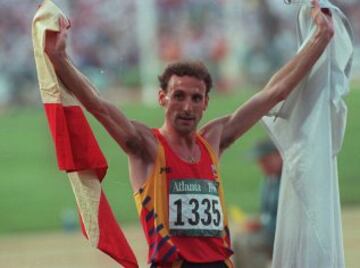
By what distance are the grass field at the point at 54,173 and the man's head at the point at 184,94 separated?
10672mm

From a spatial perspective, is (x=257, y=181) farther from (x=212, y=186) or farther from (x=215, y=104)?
(x=212, y=186)

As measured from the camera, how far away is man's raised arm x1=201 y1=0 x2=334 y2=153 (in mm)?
5734

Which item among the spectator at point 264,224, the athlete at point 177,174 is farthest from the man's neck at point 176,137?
the spectator at point 264,224

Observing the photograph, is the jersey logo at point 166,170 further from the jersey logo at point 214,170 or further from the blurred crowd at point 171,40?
the blurred crowd at point 171,40

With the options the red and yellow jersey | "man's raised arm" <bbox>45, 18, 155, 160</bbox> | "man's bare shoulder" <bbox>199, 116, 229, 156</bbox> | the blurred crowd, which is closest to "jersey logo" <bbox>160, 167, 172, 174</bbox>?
the red and yellow jersey

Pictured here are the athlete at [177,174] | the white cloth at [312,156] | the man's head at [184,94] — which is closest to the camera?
the athlete at [177,174]

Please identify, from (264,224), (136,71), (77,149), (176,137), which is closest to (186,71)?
(176,137)

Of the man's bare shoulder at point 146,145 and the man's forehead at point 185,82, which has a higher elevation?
the man's forehead at point 185,82

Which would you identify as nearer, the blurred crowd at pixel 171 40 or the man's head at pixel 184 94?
the man's head at pixel 184 94

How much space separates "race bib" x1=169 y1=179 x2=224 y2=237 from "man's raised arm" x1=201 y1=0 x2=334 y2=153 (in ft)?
1.21

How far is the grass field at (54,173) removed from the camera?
680 inches

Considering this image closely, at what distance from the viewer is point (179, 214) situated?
5.35 m

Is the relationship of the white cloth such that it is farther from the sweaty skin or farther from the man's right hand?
the man's right hand

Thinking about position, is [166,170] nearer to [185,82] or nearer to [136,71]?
[185,82]
